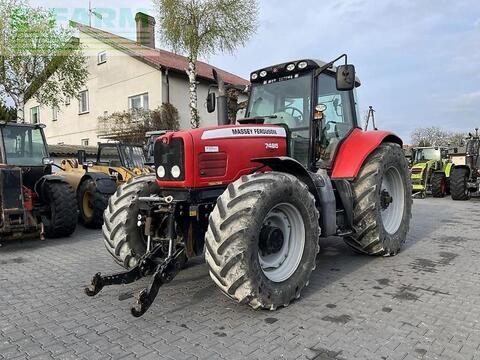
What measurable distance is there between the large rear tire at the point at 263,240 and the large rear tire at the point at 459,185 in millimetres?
12007

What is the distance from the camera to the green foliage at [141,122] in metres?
19.0

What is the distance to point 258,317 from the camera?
12.3 ft

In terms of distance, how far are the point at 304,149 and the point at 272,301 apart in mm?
2070

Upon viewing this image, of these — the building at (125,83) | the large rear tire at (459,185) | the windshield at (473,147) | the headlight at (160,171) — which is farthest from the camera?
the building at (125,83)

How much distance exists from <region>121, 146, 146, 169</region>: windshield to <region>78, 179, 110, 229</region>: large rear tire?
6.36 feet

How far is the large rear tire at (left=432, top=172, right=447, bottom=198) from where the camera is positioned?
52.2 ft

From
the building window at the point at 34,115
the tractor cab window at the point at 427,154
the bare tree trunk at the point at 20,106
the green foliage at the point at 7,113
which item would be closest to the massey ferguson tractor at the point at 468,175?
the tractor cab window at the point at 427,154

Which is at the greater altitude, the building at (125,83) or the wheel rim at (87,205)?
the building at (125,83)

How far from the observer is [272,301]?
3797mm

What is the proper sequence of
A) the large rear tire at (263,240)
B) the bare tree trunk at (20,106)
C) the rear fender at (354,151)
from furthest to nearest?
the bare tree trunk at (20,106) < the rear fender at (354,151) < the large rear tire at (263,240)

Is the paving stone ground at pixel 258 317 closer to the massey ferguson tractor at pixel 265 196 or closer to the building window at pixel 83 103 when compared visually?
the massey ferguson tractor at pixel 265 196

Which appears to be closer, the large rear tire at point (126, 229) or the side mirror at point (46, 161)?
the large rear tire at point (126, 229)

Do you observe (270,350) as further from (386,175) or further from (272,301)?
(386,175)

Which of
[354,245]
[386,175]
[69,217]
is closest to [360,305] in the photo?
[354,245]
